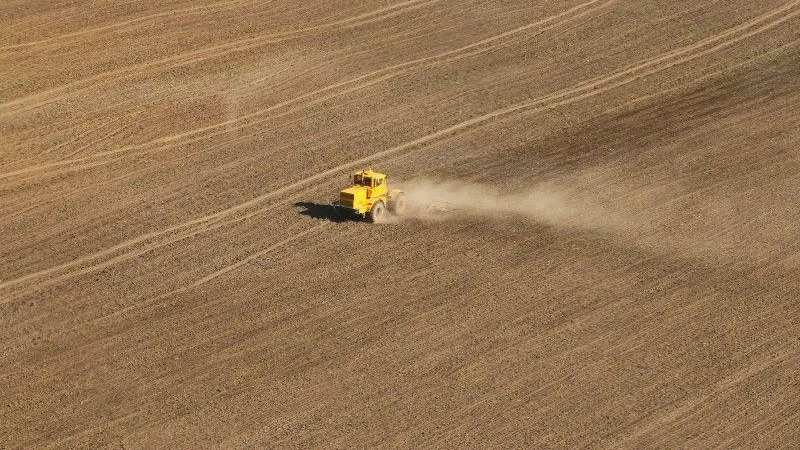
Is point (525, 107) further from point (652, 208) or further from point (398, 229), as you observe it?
point (398, 229)

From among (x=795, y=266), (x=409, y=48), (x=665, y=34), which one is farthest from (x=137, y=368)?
(x=665, y=34)

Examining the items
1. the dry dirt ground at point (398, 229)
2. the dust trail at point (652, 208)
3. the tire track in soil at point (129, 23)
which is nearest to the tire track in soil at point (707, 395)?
the dry dirt ground at point (398, 229)

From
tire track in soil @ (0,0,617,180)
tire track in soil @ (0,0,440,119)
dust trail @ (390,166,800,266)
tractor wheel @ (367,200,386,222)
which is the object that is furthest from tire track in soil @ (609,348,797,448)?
tire track in soil @ (0,0,440,119)

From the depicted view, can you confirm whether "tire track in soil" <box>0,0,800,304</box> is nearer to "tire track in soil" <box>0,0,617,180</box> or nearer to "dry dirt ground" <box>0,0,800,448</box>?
"dry dirt ground" <box>0,0,800,448</box>

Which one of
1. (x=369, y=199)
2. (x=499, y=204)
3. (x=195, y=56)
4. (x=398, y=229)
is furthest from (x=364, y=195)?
(x=195, y=56)

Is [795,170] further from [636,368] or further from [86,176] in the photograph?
[86,176]

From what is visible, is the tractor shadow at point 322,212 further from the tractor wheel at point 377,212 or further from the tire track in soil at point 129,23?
the tire track in soil at point 129,23
